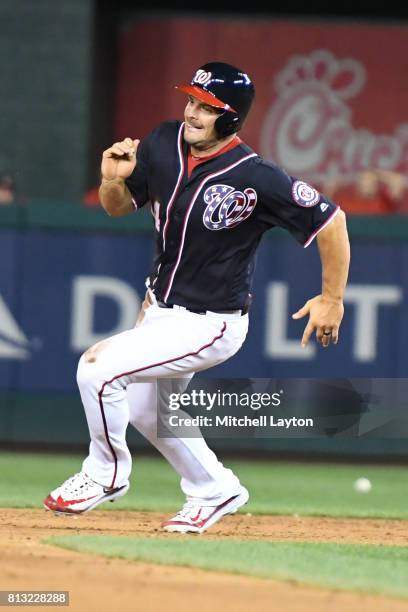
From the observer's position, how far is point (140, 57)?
1533 cm

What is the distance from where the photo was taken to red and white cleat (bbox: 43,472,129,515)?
20.3 ft

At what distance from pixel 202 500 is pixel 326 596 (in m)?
1.53

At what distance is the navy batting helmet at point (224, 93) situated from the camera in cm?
611

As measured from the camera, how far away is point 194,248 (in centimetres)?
610

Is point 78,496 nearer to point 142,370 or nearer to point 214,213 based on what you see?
point 142,370

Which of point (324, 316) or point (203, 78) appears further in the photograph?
point (203, 78)

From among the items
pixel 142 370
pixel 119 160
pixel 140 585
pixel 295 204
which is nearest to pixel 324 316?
pixel 295 204

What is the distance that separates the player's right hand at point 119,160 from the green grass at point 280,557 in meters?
1.57

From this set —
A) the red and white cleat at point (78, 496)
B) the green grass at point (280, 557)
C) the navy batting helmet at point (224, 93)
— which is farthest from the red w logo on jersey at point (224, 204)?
the green grass at point (280, 557)

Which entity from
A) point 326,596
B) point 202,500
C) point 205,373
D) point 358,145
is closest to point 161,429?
point 202,500

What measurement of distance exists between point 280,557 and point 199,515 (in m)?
0.75

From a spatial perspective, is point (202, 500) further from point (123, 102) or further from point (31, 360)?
point (123, 102)
